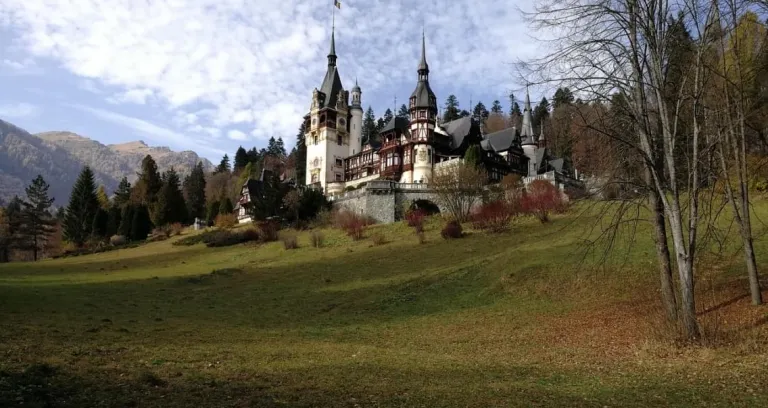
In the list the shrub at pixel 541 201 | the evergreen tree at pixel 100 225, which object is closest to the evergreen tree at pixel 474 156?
the shrub at pixel 541 201

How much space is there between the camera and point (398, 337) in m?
15.7

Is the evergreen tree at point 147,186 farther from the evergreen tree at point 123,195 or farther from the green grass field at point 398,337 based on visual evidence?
the green grass field at point 398,337

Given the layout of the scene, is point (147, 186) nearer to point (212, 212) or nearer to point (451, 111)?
point (212, 212)

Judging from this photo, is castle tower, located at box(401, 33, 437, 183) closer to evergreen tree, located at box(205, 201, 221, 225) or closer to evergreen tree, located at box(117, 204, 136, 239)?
evergreen tree, located at box(205, 201, 221, 225)

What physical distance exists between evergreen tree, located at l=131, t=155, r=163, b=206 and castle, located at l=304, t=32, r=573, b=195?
81.1 feet

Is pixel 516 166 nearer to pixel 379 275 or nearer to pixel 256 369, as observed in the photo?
pixel 379 275

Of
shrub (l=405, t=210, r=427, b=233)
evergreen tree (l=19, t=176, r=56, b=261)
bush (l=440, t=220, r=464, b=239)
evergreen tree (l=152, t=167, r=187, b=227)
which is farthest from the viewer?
evergreen tree (l=152, t=167, r=187, b=227)

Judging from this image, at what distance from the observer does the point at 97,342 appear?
12.6 metres

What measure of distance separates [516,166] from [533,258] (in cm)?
4358

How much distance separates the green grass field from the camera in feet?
26.8

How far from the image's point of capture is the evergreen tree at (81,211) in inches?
2665

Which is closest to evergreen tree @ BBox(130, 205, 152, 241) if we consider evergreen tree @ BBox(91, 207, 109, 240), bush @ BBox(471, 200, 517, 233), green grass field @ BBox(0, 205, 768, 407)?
evergreen tree @ BBox(91, 207, 109, 240)

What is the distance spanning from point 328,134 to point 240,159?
54.1 metres

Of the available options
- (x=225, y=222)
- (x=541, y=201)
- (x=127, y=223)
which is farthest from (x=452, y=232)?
(x=127, y=223)
